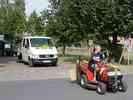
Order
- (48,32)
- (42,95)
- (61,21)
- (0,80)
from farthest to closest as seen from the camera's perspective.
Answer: (48,32)
(61,21)
(0,80)
(42,95)

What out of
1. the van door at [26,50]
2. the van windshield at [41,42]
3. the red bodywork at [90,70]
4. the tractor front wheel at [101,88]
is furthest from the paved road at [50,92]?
the van door at [26,50]

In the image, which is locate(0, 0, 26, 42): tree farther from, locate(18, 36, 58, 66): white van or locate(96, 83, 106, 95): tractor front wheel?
locate(96, 83, 106, 95): tractor front wheel

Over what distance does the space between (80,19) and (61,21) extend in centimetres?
1020

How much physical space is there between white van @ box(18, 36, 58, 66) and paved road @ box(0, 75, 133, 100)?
29.0ft

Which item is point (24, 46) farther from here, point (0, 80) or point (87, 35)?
point (0, 80)

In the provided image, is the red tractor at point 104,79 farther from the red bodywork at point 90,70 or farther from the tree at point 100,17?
the tree at point 100,17

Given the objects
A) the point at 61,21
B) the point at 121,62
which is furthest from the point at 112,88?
the point at 61,21

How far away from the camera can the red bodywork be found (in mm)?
14039

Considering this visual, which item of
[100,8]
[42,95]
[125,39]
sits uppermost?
[100,8]

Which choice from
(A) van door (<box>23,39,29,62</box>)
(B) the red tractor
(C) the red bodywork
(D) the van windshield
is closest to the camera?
(B) the red tractor

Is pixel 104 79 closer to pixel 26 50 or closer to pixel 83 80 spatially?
pixel 83 80

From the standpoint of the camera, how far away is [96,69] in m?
14.4

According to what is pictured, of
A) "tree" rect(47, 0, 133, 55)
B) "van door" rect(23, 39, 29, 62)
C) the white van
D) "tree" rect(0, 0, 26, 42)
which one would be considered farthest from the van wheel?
"tree" rect(0, 0, 26, 42)

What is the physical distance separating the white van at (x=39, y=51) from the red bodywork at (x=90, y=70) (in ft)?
35.3
